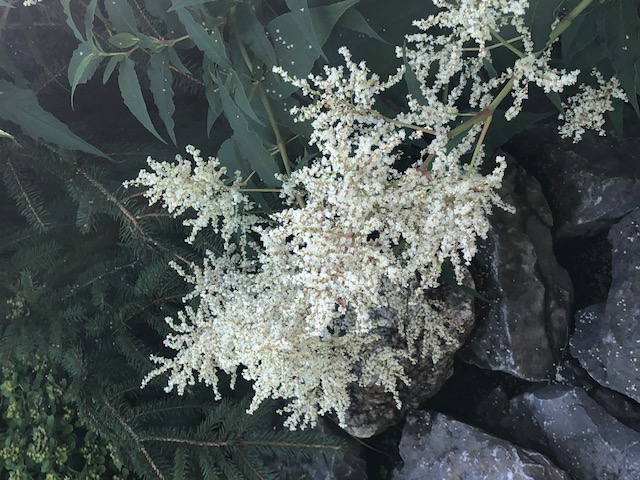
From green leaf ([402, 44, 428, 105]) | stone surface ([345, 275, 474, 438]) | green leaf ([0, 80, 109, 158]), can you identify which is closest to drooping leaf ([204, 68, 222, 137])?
green leaf ([0, 80, 109, 158])

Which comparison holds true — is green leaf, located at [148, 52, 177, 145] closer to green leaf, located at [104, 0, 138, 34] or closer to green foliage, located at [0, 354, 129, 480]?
green leaf, located at [104, 0, 138, 34]

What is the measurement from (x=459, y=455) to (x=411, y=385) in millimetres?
224

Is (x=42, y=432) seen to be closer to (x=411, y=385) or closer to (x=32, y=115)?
(x=32, y=115)

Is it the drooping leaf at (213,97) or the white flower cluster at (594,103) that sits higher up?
the drooping leaf at (213,97)

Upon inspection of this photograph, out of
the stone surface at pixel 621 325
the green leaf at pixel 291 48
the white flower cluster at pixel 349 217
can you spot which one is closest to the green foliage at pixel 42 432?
the white flower cluster at pixel 349 217

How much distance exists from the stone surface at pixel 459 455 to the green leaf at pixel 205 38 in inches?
46.2

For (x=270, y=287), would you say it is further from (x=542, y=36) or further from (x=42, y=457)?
(x=42, y=457)

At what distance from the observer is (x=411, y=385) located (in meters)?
1.70

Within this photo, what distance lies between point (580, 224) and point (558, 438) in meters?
0.59

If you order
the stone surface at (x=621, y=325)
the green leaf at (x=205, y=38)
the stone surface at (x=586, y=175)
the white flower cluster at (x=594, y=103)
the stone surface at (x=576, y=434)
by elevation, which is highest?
the green leaf at (x=205, y=38)

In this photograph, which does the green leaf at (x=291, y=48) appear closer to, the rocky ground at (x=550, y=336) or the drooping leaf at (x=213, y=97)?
the drooping leaf at (x=213, y=97)

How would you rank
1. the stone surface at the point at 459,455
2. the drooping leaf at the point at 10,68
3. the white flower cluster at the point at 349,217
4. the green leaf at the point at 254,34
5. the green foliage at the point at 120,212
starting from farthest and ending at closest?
the stone surface at the point at 459,455 < the drooping leaf at the point at 10,68 < the green foliage at the point at 120,212 < the green leaf at the point at 254,34 < the white flower cluster at the point at 349,217

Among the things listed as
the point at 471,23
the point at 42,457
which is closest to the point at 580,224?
the point at 471,23

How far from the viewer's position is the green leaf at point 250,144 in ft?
3.76
